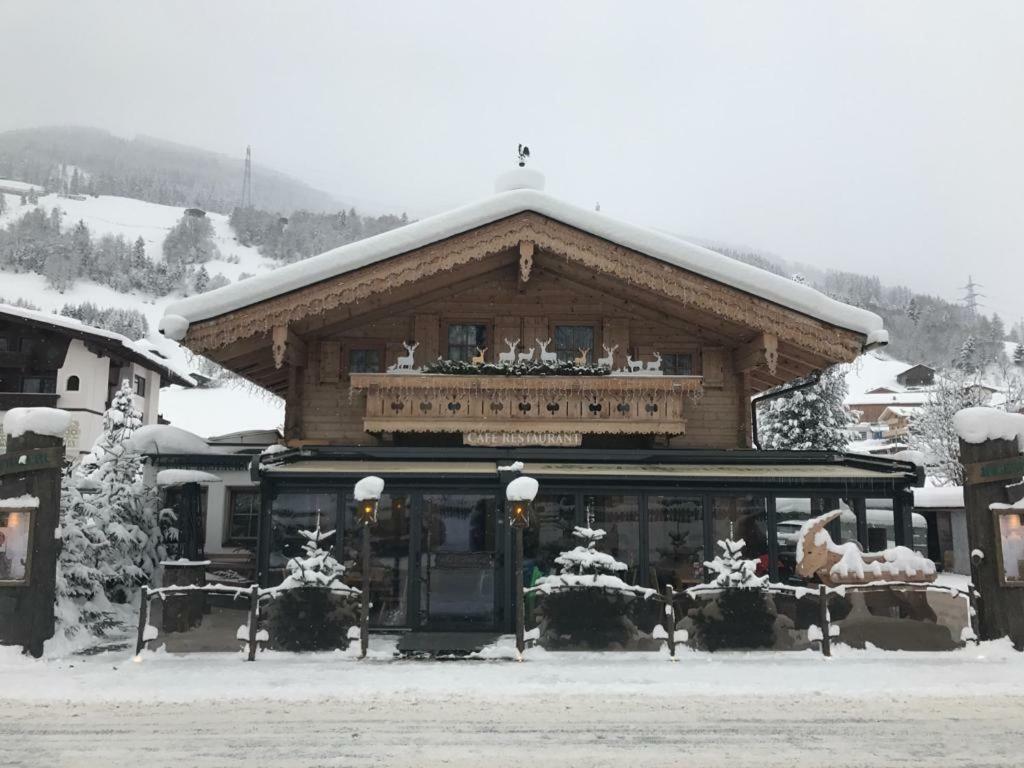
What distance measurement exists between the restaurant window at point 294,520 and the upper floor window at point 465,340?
180 inches

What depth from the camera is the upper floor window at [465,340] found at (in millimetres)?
16891

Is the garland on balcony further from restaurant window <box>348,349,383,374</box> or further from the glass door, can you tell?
the glass door

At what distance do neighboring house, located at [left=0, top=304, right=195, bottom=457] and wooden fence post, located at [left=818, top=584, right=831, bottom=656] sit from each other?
34.4 meters

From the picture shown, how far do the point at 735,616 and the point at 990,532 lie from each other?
14.2 ft

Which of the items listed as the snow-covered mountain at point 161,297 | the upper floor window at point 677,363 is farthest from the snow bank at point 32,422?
the upper floor window at point 677,363

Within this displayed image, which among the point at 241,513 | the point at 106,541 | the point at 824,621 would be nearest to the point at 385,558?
the point at 106,541

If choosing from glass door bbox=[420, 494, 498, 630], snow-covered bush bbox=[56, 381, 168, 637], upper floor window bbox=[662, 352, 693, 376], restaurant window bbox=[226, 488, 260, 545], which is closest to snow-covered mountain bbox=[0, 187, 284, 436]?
restaurant window bbox=[226, 488, 260, 545]

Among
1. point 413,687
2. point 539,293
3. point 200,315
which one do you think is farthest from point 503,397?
point 413,687

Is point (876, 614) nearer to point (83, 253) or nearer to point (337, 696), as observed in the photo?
A: point (337, 696)

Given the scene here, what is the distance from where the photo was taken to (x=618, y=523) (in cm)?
1408

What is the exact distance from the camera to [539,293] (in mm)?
17156

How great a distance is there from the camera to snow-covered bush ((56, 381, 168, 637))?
1294 cm

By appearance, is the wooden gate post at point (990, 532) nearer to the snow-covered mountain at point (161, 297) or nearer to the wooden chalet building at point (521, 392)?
the wooden chalet building at point (521, 392)

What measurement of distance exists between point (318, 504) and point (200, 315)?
441cm
